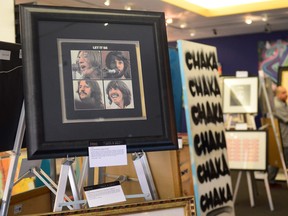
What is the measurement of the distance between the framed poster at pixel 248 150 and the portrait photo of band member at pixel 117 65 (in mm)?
3364

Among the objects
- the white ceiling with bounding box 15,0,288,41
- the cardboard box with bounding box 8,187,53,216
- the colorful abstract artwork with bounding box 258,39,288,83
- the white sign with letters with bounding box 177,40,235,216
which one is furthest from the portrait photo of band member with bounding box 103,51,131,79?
the colorful abstract artwork with bounding box 258,39,288,83

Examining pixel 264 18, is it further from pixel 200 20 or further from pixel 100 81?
pixel 100 81

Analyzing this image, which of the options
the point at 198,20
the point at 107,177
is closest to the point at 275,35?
the point at 198,20

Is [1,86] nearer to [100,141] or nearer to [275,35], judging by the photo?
[100,141]

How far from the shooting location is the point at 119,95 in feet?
5.56

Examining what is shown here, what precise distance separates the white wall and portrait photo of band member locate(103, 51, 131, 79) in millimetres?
922

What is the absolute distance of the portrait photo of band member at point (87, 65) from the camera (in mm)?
1650

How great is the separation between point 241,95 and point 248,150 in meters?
0.88

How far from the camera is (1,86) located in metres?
1.69

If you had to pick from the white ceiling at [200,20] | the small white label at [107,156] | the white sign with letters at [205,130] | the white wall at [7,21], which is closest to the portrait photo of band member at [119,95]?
the small white label at [107,156]

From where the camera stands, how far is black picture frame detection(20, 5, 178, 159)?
155 cm

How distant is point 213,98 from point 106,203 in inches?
Answer: 70.5

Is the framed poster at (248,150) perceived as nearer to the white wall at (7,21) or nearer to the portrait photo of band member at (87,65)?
the white wall at (7,21)

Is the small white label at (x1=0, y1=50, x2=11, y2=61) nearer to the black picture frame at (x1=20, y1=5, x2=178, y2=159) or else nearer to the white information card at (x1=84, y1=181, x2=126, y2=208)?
the black picture frame at (x1=20, y1=5, x2=178, y2=159)
